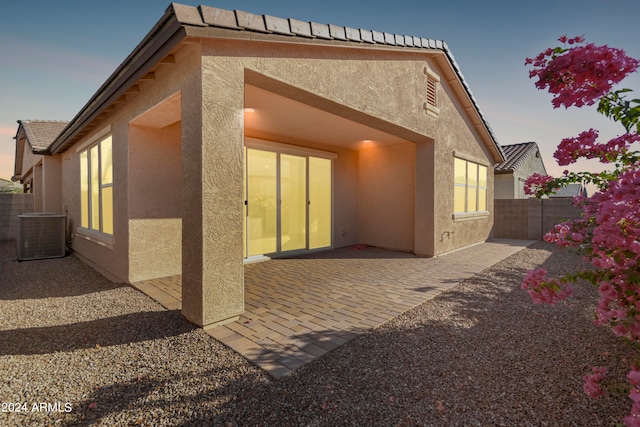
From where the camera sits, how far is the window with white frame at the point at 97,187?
6438 mm

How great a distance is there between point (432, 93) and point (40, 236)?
11.2m

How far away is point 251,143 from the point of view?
7.25 m

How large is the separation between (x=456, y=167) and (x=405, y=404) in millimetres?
8823

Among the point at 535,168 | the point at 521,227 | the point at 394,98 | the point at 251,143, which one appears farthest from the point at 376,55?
the point at 535,168

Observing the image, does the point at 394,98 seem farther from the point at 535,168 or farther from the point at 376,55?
the point at 535,168

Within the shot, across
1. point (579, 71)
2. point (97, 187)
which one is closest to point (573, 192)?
point (579, 71)

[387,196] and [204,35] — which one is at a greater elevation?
[204,35]

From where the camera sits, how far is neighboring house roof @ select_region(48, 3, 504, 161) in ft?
10.7

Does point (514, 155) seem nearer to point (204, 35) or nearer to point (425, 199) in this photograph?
point (425, 199)

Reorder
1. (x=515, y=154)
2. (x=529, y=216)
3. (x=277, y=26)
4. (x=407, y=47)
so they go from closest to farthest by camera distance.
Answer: (x=277, y=26) < (x=407, y=47) < (x=529, y=216) < (x=515, y=154)

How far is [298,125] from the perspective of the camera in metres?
7.03

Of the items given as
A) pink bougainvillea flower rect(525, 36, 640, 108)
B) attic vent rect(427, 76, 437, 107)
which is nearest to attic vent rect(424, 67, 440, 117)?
attic vent rect(427, 76, 437, 107)

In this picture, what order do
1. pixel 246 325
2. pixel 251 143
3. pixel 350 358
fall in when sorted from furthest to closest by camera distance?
pixel 251 143
pixel 246 325
pixel 350 358

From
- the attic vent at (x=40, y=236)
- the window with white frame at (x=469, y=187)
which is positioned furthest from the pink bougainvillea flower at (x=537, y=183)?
the attic vent at (x=40, y=236)
